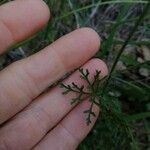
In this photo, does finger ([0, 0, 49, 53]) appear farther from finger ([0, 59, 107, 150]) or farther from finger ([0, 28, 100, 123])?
finger ([0, 59, 107, 150])

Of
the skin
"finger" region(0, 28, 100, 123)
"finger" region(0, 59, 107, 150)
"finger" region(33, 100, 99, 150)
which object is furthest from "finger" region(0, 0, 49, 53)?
"finger" region(33, 100, 99, 150)

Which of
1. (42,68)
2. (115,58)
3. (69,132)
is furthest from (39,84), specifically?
(115,58)

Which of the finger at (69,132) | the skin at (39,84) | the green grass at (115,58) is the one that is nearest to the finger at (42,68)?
the skin at (39,84)

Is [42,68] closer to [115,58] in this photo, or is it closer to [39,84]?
[39,84]

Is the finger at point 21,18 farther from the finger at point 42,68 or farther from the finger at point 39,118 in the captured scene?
the finger at point 39,118

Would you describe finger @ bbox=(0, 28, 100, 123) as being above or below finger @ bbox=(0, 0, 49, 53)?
below
